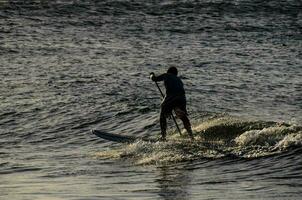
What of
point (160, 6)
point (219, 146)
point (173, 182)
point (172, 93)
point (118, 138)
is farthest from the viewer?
point (160, 6)

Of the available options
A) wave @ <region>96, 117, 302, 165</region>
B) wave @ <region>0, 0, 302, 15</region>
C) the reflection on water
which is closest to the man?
wave @ <region>96, 117, 302, 165</region>

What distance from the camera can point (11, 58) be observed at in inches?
1588

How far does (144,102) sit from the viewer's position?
28.2 m

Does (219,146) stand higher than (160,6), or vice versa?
(219,146)

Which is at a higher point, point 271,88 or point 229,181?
point 229,181

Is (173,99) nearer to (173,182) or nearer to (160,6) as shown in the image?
(173,182)

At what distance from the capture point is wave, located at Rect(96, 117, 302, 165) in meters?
18.8

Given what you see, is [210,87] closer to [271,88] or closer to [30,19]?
[271,88]

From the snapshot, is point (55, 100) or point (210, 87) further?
point (210, 87)

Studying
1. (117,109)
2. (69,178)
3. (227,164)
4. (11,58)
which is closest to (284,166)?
(227,164)

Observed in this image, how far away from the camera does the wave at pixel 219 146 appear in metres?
18.8

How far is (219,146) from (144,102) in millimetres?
8696

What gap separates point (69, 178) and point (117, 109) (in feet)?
34.5

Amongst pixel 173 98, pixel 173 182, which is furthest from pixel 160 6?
pixel 173 182
